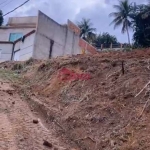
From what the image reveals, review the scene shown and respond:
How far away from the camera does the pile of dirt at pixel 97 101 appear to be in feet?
19.5

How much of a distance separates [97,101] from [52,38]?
60.6 feet

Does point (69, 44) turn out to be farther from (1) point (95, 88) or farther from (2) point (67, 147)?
(2) point (67, 147)

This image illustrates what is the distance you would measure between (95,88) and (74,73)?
193 centimetres

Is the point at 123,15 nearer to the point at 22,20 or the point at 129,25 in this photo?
the point at 129,25

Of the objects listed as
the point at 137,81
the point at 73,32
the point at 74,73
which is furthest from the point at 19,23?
the point at 137,81

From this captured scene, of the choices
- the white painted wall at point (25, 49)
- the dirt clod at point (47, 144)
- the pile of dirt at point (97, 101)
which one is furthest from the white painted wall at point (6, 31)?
the dirt clod at point (47, 144)

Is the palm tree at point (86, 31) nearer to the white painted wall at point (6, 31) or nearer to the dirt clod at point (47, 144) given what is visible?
the white painted wall at point (6, 31)

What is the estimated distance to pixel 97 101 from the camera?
7.46 m

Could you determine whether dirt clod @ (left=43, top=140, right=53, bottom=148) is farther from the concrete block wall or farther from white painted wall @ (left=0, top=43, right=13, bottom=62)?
white painted wall @ (left=0, top=43, right=13, bottom=62)

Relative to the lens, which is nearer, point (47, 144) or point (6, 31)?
point (47, 144)

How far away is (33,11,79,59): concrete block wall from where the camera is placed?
24.1 metres

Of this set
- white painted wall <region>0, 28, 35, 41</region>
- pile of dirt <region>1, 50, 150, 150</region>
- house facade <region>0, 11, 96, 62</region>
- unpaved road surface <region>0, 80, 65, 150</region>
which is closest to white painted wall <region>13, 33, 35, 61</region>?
house facade <region>0, 11, 96, 62</region>

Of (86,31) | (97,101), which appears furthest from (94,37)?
(97,101)

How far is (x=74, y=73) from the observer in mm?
10125
